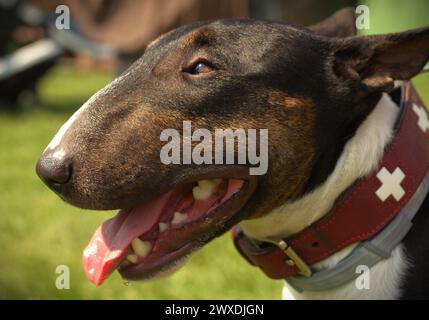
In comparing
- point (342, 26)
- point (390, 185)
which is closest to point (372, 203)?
point (390, 185)

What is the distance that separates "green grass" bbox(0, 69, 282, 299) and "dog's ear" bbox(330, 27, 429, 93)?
4.73ft

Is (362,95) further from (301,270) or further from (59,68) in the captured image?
(59,68)

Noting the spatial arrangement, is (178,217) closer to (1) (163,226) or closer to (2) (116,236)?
(1) (163,226)

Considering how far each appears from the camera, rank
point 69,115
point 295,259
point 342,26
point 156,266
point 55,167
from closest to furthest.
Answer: point 55,167, point 156,266, point 295,259, point 342,26, point 69,115

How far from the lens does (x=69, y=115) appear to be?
28.6 ft

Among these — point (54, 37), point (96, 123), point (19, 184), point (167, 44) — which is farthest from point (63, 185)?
point (54, 37)

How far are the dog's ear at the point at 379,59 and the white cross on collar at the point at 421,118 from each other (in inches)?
4.4

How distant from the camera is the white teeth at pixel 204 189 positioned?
2.18 metres

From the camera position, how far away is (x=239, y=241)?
247 centimetres

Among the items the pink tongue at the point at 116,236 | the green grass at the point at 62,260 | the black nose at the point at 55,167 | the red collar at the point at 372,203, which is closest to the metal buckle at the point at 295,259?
the red collar at the point at 372,203

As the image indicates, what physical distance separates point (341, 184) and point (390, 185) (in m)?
0.15

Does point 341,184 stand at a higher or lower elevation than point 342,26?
lower

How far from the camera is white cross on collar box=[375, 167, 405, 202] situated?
213 centimetres

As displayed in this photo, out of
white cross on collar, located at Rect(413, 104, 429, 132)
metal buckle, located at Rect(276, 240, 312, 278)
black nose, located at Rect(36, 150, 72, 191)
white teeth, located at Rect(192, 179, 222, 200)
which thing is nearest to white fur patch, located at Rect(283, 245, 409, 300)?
metal buckle, located at Rect(276, 240, 312, 278)
